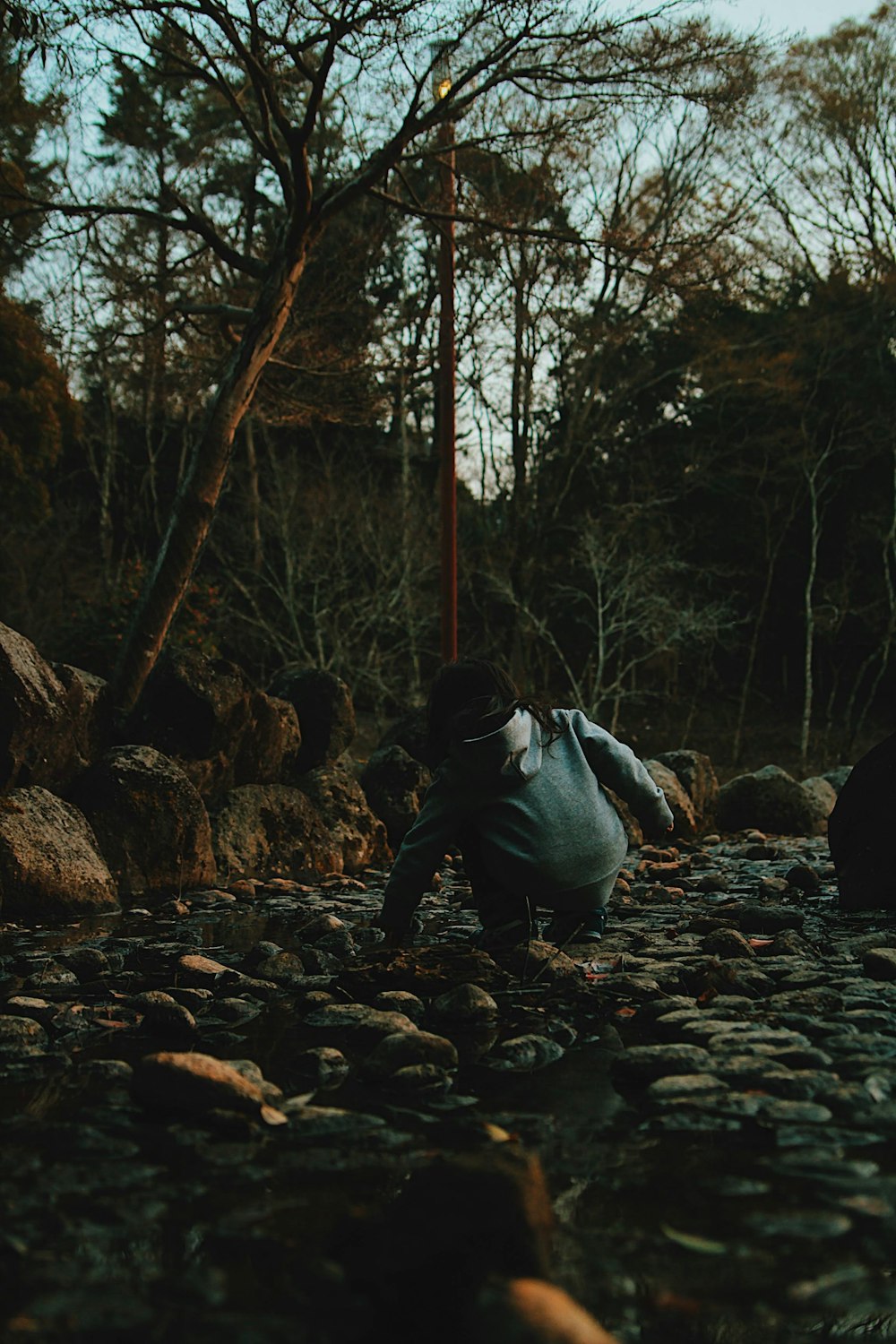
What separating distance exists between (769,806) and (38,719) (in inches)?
310

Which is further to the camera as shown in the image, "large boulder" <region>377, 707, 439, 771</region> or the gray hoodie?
"large boulder" <region>377, 707, 439, 771</region>

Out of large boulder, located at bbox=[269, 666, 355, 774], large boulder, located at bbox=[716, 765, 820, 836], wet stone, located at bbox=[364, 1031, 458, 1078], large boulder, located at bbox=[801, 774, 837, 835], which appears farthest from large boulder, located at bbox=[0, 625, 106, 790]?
large boulder, located at bbox=[716, 765, 820, 836]

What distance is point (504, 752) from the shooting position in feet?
12.9

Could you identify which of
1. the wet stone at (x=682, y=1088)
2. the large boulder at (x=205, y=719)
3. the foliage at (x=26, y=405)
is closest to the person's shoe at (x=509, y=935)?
the wet stone at (x=682, y=1088)

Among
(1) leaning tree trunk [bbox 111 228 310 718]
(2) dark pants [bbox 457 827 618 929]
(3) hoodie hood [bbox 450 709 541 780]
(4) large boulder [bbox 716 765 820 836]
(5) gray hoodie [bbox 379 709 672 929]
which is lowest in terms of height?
(4) large boulder [bbox 716 765 820 836]

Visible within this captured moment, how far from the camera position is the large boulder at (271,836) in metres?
7.59

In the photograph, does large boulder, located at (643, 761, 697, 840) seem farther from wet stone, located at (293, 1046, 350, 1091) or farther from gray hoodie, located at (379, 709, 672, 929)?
wet stone, located at (293, 1046, 350, 1091)

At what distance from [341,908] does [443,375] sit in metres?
8.73

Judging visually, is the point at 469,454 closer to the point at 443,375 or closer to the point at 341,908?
the point at 443,375

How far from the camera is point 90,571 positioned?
21.9m

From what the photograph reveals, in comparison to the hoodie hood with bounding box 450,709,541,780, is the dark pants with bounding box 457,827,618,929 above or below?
below

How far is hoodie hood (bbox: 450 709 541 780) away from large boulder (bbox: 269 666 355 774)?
501 centimetres

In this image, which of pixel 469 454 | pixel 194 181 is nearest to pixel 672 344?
pixel 469 454

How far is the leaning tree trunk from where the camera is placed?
10.2 m
